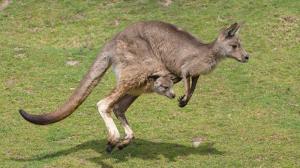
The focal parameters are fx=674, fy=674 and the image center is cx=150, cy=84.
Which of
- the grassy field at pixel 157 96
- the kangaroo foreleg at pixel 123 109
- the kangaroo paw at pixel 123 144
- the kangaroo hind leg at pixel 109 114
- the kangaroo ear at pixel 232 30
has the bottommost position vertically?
the grassy field at pixel 157 96

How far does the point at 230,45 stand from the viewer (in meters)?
8.99

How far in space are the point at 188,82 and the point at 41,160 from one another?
2.17m

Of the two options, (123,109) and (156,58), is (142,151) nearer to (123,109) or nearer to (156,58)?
(123,109)

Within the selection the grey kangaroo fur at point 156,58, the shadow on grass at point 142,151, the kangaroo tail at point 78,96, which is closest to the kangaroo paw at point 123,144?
the grey kangaroo fur at point 156,58

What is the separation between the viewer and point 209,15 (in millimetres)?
15352

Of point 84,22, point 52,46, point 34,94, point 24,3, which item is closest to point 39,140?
point 34,94

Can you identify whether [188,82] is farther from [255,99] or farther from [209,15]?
[209,15]

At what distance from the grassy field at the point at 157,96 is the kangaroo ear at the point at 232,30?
158cm

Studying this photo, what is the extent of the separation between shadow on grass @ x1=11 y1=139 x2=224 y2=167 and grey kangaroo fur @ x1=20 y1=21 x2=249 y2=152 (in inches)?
17.3

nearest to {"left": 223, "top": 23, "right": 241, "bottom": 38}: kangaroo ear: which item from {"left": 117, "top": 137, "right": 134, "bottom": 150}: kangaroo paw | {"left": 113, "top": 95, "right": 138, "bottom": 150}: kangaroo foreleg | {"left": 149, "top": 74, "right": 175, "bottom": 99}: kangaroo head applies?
→ {"left": 149, "top": 74, "right": 175, "bottom": 99}: kangaroo head

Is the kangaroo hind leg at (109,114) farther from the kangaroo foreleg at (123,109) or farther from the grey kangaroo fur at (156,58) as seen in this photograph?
the kangaroo foreleg at (123,109)

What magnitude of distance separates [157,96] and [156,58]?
2.90 meters

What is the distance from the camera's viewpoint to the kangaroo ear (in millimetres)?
8901

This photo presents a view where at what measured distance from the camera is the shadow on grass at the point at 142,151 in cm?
891
